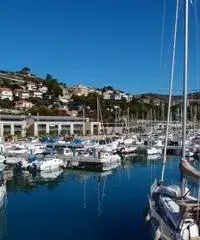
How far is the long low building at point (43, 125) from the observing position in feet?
289

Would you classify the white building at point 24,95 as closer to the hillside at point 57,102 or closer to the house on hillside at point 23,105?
the hillside at point 57,102

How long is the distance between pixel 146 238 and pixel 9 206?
11.8 meters

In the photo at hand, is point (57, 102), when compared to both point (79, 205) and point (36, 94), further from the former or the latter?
point (79, 205)

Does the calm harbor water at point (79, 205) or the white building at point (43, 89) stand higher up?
the white building at point (43, 89)

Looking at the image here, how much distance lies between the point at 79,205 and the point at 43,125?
6621 centimetres

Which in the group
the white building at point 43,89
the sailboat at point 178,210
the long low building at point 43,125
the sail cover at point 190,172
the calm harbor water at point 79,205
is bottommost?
the calm harbor water at point 79,205

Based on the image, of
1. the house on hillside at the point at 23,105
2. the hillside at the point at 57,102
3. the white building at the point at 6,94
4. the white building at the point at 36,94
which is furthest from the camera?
the white building at the point at 36,94

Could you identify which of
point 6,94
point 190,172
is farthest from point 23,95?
point 190,172

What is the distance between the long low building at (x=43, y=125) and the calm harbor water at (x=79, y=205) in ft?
140

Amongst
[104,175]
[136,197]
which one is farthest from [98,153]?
[136,197]

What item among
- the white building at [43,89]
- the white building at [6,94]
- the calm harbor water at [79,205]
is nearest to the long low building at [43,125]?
the white building at [6,94]

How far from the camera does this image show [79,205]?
29.8m

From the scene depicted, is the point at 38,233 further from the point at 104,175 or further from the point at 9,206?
the point at 104,175

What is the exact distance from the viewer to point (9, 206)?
2966 centimetres
